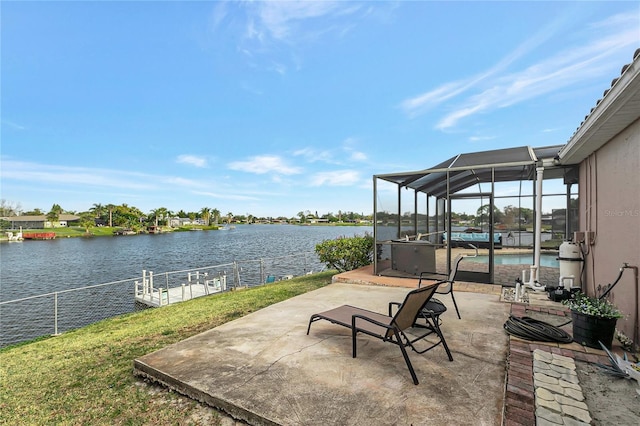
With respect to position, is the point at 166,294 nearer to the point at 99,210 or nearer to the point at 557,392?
the point at 557,392

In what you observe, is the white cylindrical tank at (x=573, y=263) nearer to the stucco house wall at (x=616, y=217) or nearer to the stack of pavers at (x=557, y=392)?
the stucco house wall at (x=616, y=217)

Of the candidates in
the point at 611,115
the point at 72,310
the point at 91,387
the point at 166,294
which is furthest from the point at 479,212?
the point at 72,310

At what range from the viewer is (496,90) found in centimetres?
1136

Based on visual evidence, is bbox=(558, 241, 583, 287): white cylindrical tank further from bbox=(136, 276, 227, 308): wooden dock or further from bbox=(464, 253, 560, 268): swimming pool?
bbox=(136, 276, 227, 308): wooden dock

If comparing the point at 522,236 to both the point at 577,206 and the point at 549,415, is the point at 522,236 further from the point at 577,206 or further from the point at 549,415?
the point at 549,415

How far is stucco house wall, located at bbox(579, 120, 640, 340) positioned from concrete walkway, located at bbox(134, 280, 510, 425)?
1.37 m

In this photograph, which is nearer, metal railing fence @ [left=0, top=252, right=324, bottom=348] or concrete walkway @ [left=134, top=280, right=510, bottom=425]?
concrete walkway @ [left=134, top=280, right=510, bottom=425]

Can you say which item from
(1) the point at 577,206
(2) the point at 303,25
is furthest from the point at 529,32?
(2) the point at 303,25

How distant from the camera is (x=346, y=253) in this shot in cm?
885

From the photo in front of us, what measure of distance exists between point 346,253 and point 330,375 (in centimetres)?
643

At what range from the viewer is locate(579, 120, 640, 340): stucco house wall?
9.96 feet

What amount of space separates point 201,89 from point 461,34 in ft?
49.3

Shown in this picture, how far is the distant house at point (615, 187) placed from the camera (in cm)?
271

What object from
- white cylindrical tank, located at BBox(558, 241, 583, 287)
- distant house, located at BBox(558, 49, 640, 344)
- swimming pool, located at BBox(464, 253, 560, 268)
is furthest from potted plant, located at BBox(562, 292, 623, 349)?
swimming pool, located at BBox(464, 253, 560, 268)
